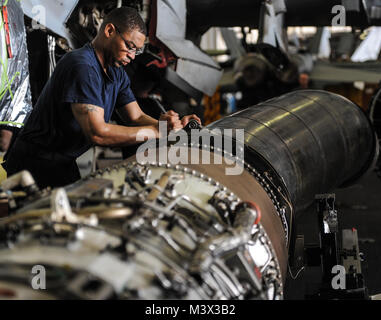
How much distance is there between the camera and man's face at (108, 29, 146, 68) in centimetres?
269

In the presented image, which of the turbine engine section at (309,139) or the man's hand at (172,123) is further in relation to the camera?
the turbine engine section at (309,139)

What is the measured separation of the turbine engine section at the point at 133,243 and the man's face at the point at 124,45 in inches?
31.7

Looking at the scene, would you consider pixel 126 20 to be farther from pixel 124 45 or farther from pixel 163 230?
pixel 163 230

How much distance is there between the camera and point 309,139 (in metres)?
3.53

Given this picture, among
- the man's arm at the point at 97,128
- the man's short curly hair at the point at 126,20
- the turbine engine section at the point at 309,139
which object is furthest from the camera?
the turbine engine section at the point at 309,139

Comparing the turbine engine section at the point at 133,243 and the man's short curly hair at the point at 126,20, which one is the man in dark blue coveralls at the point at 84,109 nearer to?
the man's short curly hair at the point at 126,20

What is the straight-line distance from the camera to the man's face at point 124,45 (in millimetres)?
2693

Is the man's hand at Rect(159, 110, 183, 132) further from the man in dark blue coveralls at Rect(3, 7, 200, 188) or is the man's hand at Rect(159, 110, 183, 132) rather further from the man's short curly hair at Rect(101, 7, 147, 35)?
the man's short curly hair at Rect(101, 7, 147, 35)

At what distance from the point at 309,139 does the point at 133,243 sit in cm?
213

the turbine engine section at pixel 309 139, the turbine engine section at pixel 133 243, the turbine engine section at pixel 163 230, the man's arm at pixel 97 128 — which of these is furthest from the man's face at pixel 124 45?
the turbine engine section at pixel 133 243

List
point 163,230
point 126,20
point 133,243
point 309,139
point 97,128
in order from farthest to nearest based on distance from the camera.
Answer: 1. point 309,139
2. point 126,20
3. point 97,128
4. point 163,230
5. point 133,243

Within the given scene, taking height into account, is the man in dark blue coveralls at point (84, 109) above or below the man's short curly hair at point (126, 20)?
below

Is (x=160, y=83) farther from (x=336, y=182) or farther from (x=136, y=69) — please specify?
(x=336, y=182)

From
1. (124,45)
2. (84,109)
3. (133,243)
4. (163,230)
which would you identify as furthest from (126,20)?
(133,243)
